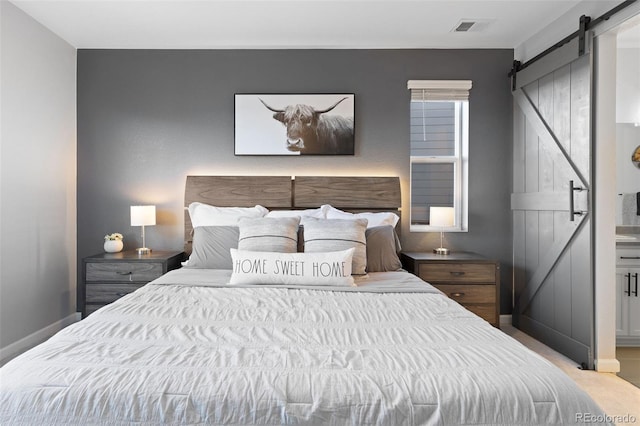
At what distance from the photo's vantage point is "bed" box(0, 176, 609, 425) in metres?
1.14

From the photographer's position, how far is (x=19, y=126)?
3117mm

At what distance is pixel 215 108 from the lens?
152 inches

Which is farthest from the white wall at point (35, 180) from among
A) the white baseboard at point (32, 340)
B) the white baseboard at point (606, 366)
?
the white baseboard at point (606, 366)

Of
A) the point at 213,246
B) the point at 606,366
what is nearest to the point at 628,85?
the point at 606,366

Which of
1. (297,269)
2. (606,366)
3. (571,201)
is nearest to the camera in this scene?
(297,269)

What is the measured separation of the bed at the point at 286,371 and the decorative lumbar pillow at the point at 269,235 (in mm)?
794

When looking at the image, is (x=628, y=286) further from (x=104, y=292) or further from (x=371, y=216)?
(x=104, y=292)

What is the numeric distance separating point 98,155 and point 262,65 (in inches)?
69.8

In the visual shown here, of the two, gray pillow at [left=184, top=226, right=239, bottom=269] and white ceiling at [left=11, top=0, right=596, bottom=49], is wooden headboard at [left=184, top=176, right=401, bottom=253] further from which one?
white ceiling at [left=11, top=0, right=596, bottom=49]

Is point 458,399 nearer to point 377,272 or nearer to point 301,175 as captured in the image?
point 377,272

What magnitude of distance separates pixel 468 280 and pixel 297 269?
162cm

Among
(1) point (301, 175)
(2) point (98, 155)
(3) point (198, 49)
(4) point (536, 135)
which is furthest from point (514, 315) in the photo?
(2) point (98, 155)

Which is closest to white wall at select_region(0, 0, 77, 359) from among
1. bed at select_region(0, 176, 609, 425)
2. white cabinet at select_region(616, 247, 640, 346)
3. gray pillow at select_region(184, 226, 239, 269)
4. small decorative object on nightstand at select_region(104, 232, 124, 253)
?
small decorative object on nightstand at select_region(104, 232, 124, 253)

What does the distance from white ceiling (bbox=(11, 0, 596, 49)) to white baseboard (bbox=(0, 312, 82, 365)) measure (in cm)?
254
